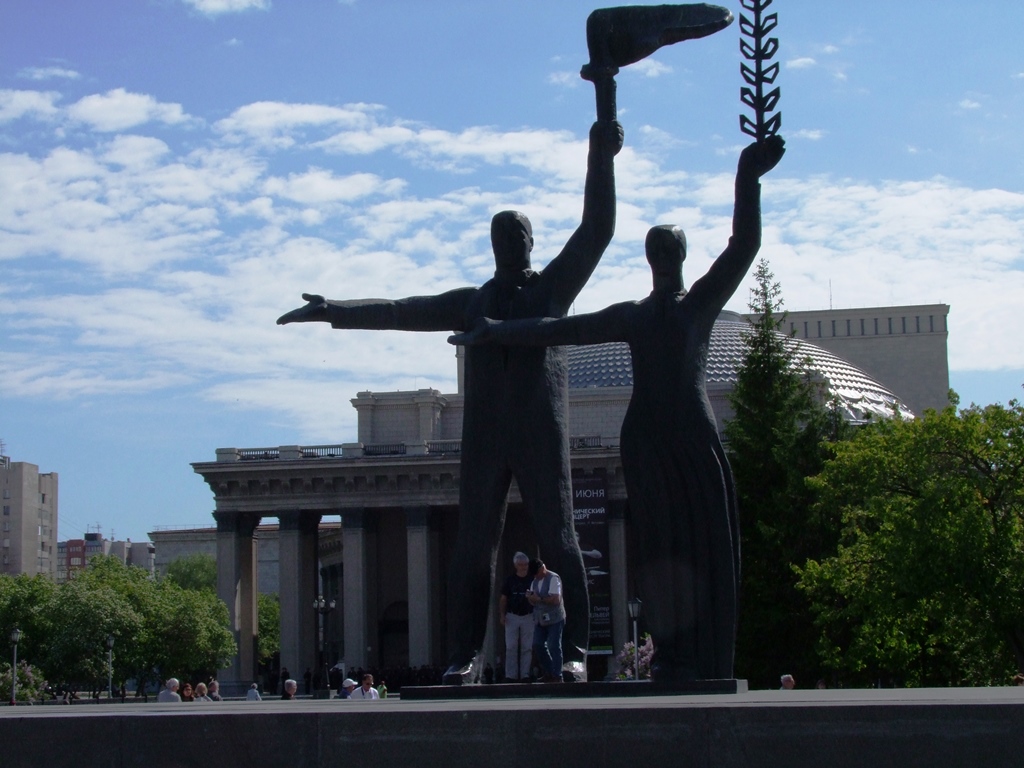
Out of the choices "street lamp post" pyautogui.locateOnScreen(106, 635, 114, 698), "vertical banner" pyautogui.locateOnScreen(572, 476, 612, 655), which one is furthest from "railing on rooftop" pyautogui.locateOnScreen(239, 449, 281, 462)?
"vertical banner" pyautogui.locateOnScreen(572, 476, 612, 655)

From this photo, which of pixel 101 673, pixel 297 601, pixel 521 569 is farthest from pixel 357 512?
pixel 521 569

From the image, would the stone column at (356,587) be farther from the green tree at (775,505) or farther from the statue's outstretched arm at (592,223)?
the statue's outstretched arm at (592,223)

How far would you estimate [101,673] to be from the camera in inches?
2276

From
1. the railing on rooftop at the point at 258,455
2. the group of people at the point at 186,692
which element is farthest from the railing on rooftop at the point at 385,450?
the group of people at the point at 186,692

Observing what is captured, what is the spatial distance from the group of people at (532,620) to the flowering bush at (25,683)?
44.0 metres

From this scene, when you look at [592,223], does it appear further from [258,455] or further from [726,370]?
[726,370]

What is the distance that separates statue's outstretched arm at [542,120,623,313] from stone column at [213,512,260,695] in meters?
56.6

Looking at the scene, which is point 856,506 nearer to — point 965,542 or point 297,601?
point 965,542

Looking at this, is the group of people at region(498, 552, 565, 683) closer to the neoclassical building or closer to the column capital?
the neoclassical building

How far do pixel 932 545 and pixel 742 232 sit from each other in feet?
66.4

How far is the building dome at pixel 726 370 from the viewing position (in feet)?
253

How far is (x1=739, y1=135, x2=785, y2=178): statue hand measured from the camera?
30.8 feet

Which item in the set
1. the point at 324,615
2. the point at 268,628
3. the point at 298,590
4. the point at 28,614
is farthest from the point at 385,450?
the point at 268,628

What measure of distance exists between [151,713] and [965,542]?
23616mm
